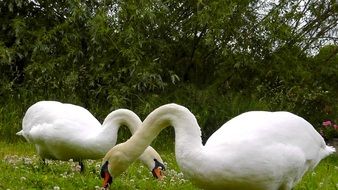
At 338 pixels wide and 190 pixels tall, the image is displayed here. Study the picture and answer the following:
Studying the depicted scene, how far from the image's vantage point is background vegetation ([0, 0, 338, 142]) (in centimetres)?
1245

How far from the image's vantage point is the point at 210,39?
12.3m

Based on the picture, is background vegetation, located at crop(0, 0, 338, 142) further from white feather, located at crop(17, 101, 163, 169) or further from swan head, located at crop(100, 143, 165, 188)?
swan head, located at crop(100, 143, 165, 188)

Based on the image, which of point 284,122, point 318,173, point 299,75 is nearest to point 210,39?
point 299,75

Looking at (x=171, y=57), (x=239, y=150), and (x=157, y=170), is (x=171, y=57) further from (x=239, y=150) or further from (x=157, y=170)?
(x=239, y=150)

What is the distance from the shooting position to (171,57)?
43.8 feet

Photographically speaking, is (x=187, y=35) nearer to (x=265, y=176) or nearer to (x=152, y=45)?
(x=152, y=45)

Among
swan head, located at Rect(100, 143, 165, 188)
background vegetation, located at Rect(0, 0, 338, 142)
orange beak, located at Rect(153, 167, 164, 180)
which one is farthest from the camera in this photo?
background vegetation, located at Rect(0, 0, 338, 142)

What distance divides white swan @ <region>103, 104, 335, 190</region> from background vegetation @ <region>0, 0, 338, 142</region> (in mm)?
6297

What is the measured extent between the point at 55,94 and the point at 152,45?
1917 mm

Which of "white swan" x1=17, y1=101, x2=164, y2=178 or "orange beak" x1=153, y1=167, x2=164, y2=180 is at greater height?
"white swan" x1=17, y1=101, x2=164, y2=178

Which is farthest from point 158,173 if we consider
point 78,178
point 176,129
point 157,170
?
point 176,129

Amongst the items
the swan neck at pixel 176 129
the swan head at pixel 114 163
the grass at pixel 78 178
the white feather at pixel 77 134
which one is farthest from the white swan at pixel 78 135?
the swan neck at pixel 176 129

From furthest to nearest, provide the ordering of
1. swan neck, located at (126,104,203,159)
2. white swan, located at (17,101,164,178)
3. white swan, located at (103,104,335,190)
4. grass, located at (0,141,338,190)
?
white swan, located at (17,101,164,178), grass, located at (0,141,338,190), swan neck, located at (126,104,203,159), white swan, located at (103,104,335,190)

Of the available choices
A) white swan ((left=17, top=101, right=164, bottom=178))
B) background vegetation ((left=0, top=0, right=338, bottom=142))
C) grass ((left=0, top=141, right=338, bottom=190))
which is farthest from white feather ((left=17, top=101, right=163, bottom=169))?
background vegetation ((left=0, top=0, right=338, bottom=142))
